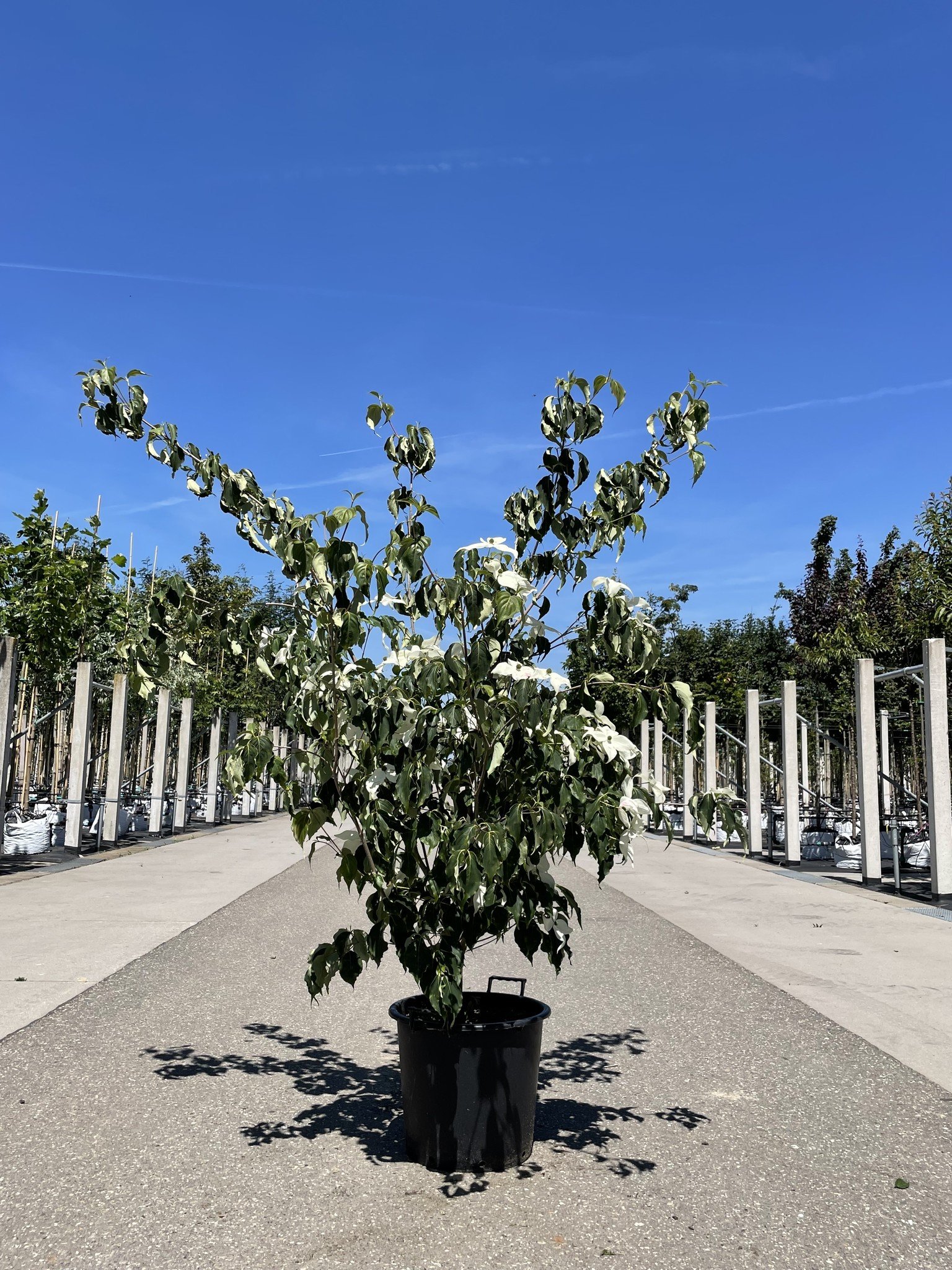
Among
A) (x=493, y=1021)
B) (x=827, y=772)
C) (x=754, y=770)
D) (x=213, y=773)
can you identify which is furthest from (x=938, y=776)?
(x=213, y=773)

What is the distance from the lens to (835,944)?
989cm

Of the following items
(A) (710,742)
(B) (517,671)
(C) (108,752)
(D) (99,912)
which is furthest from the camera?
(A) (710,742)

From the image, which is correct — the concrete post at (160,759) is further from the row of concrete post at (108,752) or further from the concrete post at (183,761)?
the concrete post at (183,761)

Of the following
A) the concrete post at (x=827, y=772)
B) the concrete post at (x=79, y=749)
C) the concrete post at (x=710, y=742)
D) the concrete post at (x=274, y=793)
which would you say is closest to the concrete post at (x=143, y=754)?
the concrete post at (x=79, y=749)

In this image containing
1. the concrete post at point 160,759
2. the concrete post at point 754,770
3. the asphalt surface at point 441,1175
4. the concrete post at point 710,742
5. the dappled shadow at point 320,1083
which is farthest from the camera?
the concrete post at point 160,759

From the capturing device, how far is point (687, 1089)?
5.14 meters

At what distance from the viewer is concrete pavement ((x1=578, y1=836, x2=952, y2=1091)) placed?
6.63 meters

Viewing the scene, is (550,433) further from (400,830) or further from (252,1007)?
(252,1007)

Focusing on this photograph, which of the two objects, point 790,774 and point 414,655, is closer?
point 414,655

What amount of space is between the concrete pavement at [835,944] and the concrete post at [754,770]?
8.25 feet

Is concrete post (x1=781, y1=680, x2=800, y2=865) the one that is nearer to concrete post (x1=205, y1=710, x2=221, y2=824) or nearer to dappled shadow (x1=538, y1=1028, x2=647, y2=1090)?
dappled shadow (x1=538, y1=1028, x2=647, y2=1090)

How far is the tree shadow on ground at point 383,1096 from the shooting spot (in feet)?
13.9

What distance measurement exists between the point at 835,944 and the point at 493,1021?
6630 millimetres

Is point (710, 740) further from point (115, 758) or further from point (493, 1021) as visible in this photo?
point (493, 1021)
